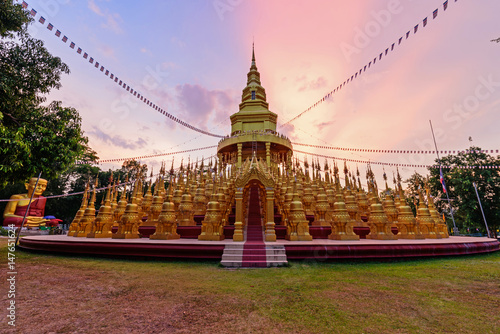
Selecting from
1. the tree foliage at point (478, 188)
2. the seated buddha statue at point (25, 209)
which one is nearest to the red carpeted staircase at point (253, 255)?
the tree foliage at point (478, 188)

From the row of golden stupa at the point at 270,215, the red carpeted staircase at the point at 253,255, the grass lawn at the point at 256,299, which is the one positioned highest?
the row of golden stupa at the point at 270,215

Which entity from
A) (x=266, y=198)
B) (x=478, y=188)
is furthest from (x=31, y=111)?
(x=478, y=188)

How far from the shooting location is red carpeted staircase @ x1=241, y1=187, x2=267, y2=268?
6078 mm

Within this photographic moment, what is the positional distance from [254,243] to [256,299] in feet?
11.2

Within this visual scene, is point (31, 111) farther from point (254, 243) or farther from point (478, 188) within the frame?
point (478, 188)

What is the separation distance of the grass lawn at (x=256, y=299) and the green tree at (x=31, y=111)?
10.3 feet

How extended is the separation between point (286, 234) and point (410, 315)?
5.82 metres

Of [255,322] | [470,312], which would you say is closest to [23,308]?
[255,322]

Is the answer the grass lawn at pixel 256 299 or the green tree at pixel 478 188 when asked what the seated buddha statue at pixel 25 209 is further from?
the green tree at pixel 478 188

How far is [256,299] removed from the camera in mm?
3611

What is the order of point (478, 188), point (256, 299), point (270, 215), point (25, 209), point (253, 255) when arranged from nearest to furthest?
1. point (256, 299)
2. point (253, 255)
3. point (270, 215)
4. point (478, 188)
5. point (25, 209)

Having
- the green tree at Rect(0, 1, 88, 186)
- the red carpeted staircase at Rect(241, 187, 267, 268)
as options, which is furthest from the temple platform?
the green tree at Rect(0, 1, 88, 186)

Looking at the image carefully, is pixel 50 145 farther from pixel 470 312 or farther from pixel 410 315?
pixel 470 312

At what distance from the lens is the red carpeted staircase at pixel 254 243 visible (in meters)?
6.08
